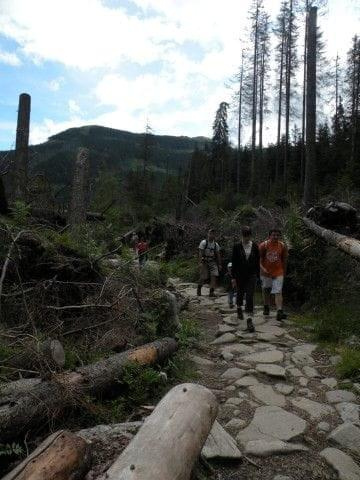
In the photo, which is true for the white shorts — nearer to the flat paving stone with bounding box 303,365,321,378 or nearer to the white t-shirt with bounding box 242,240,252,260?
the white t-shirt with bounding box 242,240,252,260

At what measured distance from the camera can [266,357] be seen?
249 inches

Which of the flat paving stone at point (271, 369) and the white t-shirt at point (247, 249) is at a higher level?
the white t-shirt at point (247, 249)

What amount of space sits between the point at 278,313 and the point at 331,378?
2.78m

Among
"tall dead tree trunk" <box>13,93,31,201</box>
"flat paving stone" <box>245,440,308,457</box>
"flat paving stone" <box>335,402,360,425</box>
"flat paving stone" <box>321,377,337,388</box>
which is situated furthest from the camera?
"tall dead tree trunk" <box>13,93,31,201</box>

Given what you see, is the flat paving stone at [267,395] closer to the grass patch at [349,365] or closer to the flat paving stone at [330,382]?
the flat paving stone at [330,382]

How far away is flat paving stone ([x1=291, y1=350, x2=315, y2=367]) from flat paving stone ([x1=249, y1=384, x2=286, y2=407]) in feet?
3.23

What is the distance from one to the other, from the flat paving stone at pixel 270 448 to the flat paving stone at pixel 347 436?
0.32 m

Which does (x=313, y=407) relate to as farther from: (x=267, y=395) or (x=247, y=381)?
(x=247, y=381)

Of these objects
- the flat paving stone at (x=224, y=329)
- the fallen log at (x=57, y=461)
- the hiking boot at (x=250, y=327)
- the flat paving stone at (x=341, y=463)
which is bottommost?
the flat paving stone at (x=341, y=463)

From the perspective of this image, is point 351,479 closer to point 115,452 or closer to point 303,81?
point 115,452

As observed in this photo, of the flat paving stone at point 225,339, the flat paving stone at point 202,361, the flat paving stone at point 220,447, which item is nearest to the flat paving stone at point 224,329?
the flat paving stone at point 225,339

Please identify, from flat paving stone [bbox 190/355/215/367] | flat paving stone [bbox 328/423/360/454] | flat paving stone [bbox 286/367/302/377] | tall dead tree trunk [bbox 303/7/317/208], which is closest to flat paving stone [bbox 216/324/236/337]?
flat paving stone [bbox 190/355/215/367]

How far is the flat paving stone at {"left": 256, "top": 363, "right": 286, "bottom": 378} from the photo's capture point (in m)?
5.62

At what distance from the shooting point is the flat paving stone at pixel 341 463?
11.2 feet
